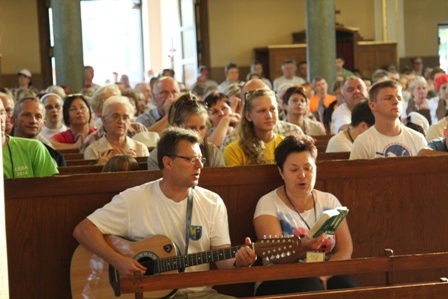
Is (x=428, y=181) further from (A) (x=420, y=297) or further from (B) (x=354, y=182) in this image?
(A) (x=420, y=297)

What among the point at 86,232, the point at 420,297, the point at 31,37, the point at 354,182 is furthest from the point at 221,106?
the point at 31,37

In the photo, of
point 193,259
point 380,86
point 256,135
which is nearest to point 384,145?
point 380,86

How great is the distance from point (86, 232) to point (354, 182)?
1.65 metres

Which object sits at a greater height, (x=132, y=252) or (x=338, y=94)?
(x=338, y=94)

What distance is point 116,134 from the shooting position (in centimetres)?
717

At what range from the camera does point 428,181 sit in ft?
19.2

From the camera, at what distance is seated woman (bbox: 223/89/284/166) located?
20.9 ft

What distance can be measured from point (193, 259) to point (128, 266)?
0.36m

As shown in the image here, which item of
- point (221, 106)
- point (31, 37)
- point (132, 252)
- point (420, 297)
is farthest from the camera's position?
point (31, 37)

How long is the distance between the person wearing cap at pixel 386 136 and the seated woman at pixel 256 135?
57 cm

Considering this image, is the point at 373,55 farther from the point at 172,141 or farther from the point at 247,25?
the point at 172,141

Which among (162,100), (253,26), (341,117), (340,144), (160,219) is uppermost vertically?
(253,26)

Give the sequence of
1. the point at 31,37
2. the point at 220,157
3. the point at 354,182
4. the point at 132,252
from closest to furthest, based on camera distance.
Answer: the point at 132,252, the point at 354,182, the point at 220,157, the point at 31,37

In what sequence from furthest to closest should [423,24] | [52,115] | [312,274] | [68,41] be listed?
[423,24] → [68,41] → [52,115] → [312,274]
